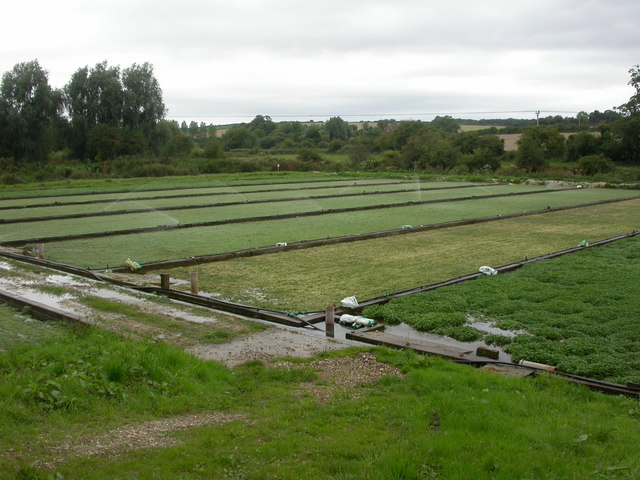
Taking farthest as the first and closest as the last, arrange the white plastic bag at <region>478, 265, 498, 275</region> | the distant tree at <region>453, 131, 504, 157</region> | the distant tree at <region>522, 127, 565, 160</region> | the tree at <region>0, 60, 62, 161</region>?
the distant tree at <region>453, 131, 504, 157</region> < the distant tree at <region>522, 127, 565, 160</region> < the tree at <region>0, 60, 62, 161</region> < the white plastic bag at <region>478, 265, 498, 275</region>

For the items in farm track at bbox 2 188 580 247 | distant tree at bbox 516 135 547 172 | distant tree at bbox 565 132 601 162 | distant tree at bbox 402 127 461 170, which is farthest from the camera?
distant tree at bbox 565 132 601 162

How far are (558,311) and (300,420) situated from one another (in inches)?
167

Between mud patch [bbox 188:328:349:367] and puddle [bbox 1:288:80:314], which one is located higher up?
puddle [bbox 1:288:80:314]

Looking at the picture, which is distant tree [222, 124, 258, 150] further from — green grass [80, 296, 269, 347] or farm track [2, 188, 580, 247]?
green grass [80, 296, 269, 347]

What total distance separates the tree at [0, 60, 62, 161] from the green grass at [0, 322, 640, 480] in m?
32.4

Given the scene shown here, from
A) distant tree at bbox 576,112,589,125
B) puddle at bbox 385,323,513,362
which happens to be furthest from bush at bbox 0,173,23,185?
distant tree at bbox 576,112,589,125

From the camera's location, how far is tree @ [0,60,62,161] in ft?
109

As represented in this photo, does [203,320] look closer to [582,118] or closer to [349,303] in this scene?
[349,303]

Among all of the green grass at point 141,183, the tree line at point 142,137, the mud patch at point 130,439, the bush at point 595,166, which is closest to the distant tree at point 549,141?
the tree line at point 142,137

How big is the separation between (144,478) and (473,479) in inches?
65.7

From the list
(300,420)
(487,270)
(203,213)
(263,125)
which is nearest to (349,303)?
(487,270)

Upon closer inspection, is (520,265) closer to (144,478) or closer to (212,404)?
(212,404)

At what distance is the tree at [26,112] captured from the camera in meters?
33.2

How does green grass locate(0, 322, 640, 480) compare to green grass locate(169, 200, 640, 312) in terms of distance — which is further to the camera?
green grass locate(169, 200, 640, 312)
